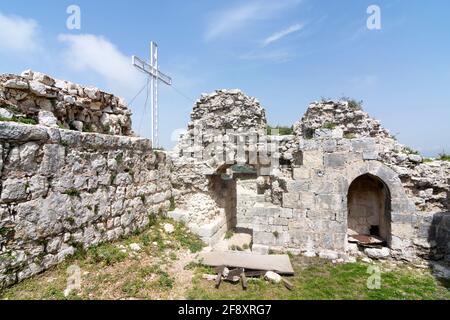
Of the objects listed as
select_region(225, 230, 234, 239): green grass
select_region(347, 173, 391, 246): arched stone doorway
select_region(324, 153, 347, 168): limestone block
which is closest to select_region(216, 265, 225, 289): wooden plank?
select_region(225, 230, 234, 239): green grass

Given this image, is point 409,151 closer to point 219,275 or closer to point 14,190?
point 219,275

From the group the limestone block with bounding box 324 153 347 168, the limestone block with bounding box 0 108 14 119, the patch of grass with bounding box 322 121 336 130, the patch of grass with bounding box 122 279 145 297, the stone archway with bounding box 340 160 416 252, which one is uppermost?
the patch of grass with bounding box 322 121 336 130

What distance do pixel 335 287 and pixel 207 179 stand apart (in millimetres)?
4722

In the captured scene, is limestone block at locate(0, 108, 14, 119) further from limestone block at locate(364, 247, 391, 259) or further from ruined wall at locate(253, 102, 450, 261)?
limestone block at locate(364, 247, 391, 259)

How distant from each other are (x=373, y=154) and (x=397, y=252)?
8.23ft

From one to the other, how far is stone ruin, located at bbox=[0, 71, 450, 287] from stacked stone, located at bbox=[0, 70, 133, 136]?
0.02 m

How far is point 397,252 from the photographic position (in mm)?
6676

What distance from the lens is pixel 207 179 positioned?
8.67 m

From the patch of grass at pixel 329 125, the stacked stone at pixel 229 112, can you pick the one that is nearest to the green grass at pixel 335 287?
the patch of grass at pixel 329 125

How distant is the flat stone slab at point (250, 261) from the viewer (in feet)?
19.7

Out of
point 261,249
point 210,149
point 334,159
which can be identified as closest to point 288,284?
point 261,249

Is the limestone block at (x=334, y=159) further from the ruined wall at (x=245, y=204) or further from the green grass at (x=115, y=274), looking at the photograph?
the ruined wall at (x=245, y=204)

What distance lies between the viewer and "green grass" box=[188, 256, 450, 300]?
5.03 m
